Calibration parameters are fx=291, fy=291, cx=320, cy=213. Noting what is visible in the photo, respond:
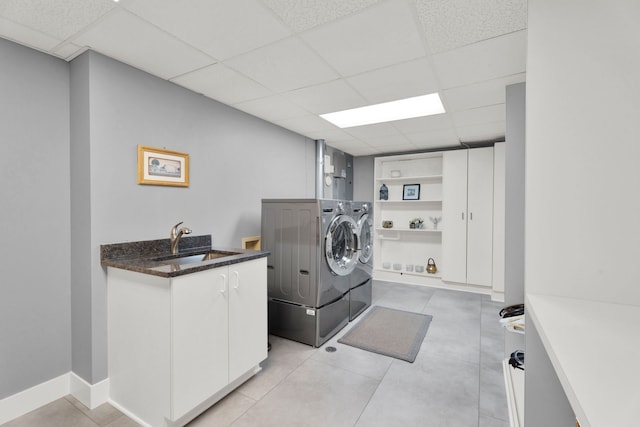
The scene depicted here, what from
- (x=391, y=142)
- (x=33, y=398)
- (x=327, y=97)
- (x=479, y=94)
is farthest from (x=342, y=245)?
(x=33, y=398)

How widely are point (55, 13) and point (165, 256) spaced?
1.62 meters

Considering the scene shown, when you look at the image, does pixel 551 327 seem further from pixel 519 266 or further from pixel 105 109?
pixel 105 109

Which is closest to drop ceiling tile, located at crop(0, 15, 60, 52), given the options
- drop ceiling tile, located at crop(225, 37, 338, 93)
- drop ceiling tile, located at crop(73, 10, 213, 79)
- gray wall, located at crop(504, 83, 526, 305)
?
drop ceiling tile, located at crop(73, 10, 213, 79)

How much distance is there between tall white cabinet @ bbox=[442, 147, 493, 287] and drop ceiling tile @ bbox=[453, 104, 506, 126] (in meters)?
1.17

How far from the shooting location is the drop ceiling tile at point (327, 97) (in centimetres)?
251

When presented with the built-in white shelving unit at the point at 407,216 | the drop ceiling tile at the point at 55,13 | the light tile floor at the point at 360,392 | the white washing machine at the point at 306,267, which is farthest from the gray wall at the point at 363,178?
the drop ceiling tile at the point at 55,13

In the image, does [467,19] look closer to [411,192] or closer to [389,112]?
[389,112]

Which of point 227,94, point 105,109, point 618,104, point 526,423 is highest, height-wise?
point 227,94

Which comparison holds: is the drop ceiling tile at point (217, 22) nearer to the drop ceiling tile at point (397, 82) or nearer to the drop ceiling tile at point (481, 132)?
the drop ceiling tile at point (397, 82)

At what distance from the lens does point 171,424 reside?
172 centimetres

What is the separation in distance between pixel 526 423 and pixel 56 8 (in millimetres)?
2827

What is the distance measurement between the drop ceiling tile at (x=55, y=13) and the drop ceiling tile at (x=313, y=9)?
0.88 meters

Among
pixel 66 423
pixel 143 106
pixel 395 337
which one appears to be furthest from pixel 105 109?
pixel 395 337

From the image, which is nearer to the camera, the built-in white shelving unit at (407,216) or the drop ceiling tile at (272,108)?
the drop ceiling tile at (272,108)
